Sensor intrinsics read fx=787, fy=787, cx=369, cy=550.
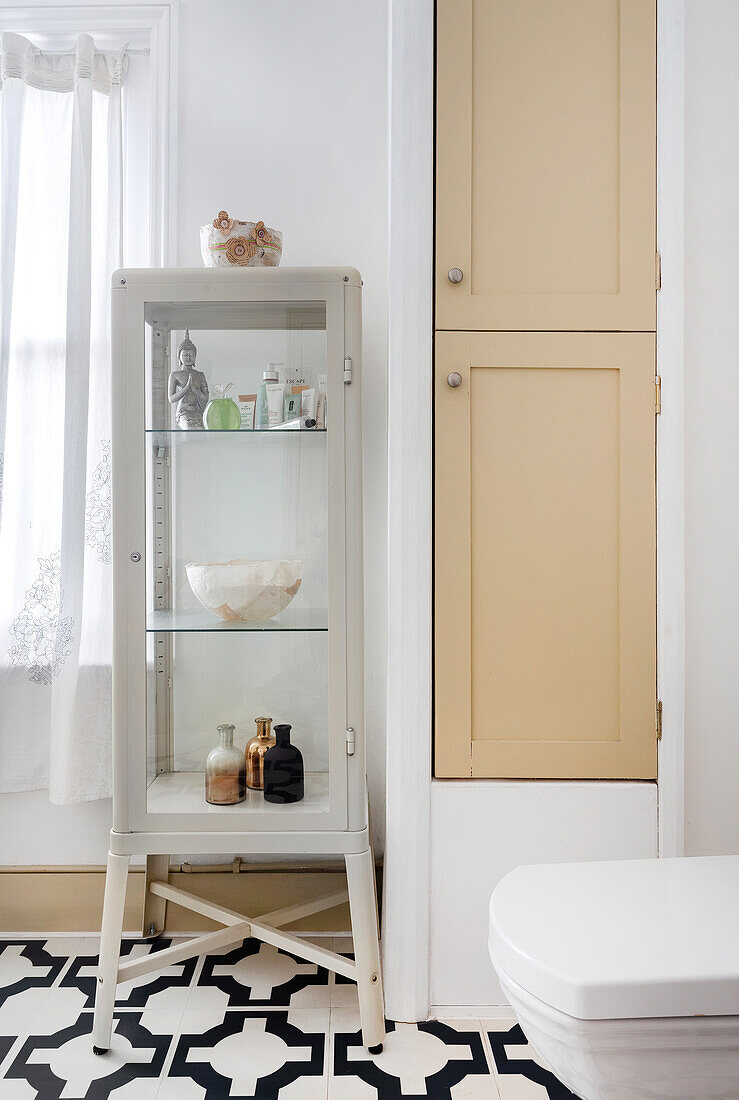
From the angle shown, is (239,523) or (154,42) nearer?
(239,523)

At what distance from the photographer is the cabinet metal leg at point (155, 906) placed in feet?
5.90

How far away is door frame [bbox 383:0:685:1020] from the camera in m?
1.48

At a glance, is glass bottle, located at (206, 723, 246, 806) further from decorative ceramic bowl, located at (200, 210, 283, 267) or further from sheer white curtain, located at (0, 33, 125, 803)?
decorative ceramic bowl, located at (200, 210, 283, 267)

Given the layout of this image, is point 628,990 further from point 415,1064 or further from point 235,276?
point 235,276

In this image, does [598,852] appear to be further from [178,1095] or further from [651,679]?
[178,1095]

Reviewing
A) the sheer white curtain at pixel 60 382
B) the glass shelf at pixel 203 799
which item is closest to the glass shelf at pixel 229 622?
the glass shelf at pixel 203 799

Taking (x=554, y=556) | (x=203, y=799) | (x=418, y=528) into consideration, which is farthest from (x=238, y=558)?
(x=554, y=556)

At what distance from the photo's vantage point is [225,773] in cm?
152

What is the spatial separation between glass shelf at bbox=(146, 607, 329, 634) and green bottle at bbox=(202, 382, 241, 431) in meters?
0.36

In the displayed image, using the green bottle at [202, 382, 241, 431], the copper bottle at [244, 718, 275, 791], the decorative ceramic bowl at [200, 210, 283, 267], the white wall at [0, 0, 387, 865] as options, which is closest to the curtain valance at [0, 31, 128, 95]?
the white wall at [0, 0, 387, 865]

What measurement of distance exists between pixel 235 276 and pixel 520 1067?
151 cm

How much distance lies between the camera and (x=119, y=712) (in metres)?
1.48

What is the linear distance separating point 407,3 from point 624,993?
1.65 metres

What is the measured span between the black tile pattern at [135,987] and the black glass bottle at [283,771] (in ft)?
1.64
